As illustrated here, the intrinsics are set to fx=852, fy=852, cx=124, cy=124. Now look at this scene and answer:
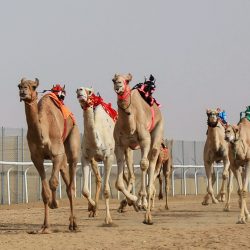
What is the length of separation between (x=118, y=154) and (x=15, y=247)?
3889 mm

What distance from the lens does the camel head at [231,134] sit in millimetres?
16375

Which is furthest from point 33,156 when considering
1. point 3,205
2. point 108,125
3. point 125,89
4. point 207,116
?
point 3,205

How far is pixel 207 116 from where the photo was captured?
69.2 feet

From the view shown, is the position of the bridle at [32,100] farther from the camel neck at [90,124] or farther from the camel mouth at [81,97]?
the camel neck at [90,124]

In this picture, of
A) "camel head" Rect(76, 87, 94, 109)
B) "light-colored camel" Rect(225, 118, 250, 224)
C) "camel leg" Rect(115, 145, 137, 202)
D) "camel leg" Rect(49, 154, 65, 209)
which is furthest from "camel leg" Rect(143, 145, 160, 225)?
"camel leg" Rect(49, 154, 65, 209)

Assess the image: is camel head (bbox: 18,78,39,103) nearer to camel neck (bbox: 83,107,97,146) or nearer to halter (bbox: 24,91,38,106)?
halter (bbox: 24,91,38,106)

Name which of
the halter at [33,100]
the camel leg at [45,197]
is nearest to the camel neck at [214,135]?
the camel leg at [45,197]

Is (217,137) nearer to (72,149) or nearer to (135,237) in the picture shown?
(72,149)

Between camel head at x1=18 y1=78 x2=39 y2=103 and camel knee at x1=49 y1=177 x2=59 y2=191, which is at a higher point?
camel head at x1=18 y1=78 x2=39 y2=103

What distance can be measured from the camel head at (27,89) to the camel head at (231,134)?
16.3 feet

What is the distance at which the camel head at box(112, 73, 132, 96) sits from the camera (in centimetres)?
1420

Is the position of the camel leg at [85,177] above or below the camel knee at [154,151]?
below

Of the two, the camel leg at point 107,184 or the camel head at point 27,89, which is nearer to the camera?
the camel head at point 27,89

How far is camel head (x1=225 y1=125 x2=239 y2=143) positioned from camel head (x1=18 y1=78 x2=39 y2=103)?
16.3 feet
